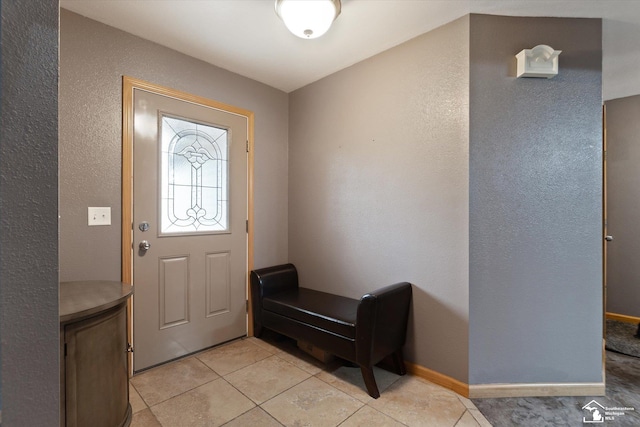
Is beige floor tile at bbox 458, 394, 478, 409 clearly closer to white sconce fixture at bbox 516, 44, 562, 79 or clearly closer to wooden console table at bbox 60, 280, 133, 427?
wooden console table at bbox 60, 280, 133, 427

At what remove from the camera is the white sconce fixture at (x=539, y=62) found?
1787 mm

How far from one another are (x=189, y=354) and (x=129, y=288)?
1.02 m

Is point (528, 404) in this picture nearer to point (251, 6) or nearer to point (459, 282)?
point (459, 282)

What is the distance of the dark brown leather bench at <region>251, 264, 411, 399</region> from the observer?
6.01 feet

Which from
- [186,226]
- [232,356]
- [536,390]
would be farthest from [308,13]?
[536,390]

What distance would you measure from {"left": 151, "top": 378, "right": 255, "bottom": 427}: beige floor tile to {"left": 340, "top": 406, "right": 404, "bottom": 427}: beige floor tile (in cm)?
62

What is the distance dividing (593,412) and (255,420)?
80.0 inches

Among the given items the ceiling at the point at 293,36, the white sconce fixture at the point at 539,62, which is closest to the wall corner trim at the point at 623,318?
the ceiling at the point at 293,36

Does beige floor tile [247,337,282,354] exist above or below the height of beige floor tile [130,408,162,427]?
below

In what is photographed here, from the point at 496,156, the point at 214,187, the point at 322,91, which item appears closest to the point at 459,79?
the point at 496,156

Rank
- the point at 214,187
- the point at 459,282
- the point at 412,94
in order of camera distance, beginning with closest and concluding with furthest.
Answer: the point at 459,282, the point at 412,94, the point at 214,187

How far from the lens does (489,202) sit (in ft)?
6.15

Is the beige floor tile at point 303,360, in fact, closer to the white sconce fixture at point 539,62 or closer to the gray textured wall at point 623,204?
the white sconce fixture at point 539,62

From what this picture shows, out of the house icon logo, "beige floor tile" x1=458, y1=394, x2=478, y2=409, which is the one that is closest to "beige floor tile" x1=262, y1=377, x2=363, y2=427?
"beige floor tile" x1=458, y1=394, x2=478, y2=409
